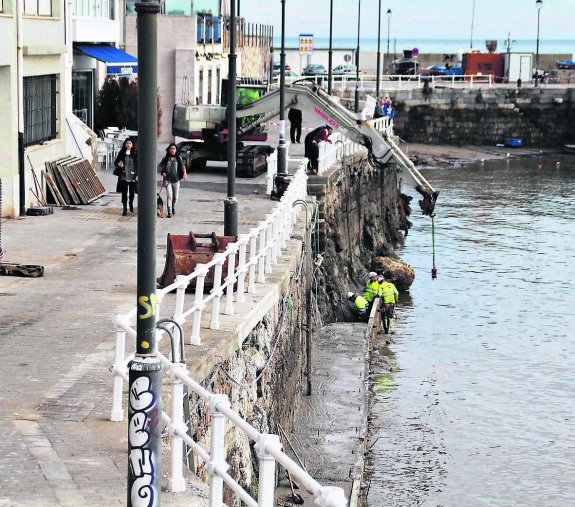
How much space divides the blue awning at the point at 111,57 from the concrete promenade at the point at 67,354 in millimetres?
11619

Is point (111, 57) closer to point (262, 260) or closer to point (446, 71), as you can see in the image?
point (262, 260)

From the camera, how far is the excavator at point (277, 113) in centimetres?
3553

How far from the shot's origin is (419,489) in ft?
64.1

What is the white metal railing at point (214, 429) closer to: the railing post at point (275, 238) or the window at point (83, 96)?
the railing post at point (275, 238)

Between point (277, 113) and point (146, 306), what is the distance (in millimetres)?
30482

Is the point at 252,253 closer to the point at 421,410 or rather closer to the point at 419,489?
the point at 419,489

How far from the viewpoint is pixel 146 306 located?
7.75 meters

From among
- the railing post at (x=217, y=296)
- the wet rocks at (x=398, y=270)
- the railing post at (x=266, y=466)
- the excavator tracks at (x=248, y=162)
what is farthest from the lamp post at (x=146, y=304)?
the wet rocks at (x=398, y=270)

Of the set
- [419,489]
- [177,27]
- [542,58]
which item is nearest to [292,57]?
[542,58]

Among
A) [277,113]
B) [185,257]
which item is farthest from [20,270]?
[277,113]

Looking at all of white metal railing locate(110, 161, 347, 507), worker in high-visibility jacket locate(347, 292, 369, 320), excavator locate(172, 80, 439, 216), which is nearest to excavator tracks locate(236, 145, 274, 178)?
excavator locate(172, 80, 439, 216)

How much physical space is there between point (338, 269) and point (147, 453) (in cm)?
2478

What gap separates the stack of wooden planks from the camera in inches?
1109

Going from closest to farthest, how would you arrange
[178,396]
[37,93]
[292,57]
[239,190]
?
1. [178,396]
2. [37,93]
3. [239,190]
4. [292,57]
